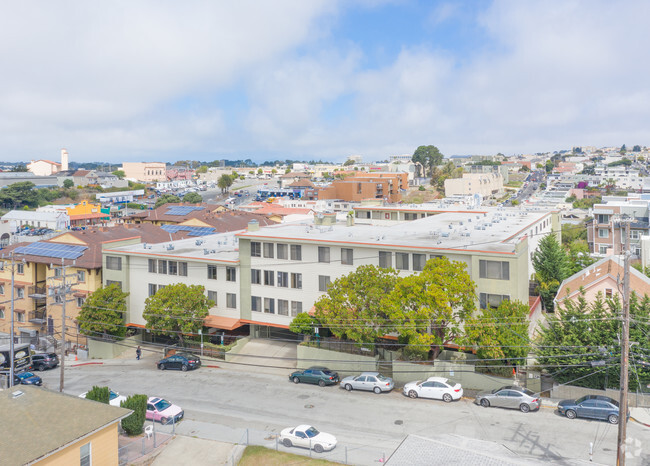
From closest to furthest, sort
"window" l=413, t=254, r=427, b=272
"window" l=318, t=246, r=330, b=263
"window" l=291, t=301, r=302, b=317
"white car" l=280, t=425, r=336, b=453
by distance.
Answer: "white car" l=280, t=425, r=336, b=453
"window" l=413, t=254, r=427, b=272
"window" l=318, t=246, r=330, b=263
"window" l=291, t=301, r=302, b=317

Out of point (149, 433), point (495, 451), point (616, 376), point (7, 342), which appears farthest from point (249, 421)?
point (7, 342)

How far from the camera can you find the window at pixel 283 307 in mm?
43438

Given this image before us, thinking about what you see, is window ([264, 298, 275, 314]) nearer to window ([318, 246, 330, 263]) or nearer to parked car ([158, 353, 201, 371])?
window ([318, 246, 330, 263])

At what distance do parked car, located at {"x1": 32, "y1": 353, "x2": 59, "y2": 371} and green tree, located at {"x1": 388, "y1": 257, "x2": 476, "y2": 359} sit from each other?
1189 inches

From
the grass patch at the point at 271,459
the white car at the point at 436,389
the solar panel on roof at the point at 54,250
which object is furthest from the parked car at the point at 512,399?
the solar panel on roof at the point at 54,250

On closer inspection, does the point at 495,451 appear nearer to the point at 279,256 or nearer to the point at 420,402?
the point at 420,402

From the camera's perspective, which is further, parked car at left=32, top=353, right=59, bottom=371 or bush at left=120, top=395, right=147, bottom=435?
parked car at left=32, top=353, right=59, bottom=371

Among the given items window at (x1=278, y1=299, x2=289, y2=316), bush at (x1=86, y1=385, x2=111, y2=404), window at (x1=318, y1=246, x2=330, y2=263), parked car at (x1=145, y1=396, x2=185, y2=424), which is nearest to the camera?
bush at (x1=86, y1=385, x2=111, y2=404)

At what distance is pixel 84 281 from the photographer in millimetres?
50750

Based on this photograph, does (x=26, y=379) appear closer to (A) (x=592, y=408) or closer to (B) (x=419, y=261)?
(B) (x=419, y=261)

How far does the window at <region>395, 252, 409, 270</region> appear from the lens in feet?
129

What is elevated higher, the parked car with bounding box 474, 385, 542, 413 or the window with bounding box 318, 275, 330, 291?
the window with bounding box 318, 275, 330, 291

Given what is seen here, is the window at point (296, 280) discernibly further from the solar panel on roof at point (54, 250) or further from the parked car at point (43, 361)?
the solar panel on roof at point (54, 250)

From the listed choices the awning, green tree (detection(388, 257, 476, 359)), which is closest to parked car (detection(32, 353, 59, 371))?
the awning
